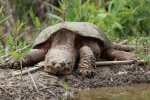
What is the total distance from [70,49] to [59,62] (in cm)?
53

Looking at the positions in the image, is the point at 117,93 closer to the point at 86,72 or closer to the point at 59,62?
the point at 86,72

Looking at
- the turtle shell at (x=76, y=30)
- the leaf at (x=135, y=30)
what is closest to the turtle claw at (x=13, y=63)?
the turtle shell at (x=76, y=30)

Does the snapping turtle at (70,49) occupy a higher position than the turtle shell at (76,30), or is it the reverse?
the turtle shell at (76,30)

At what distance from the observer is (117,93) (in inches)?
120

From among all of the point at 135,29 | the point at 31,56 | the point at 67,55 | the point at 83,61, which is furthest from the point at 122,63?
the point at 135,29

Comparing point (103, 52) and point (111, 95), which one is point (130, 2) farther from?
point (111, 95)

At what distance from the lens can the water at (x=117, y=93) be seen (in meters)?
2.84

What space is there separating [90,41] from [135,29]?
2.14 m

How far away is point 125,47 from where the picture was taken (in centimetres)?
470

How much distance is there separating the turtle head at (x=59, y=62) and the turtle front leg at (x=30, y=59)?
37 centimetres

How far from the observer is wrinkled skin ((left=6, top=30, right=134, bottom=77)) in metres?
3.36

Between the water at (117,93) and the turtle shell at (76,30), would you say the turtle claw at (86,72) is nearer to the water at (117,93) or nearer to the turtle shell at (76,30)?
the water at (117,93)

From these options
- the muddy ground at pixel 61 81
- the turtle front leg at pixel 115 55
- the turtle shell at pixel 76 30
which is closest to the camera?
the muddy ground at pixel 61 81

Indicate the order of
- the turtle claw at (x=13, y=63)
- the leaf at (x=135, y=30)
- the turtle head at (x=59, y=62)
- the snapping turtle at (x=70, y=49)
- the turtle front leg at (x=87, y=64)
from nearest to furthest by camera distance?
the turtle head at (x=59, y=62), the snapping turtle at (x=70, y=49), the turtle front leg at (x=87, y=64), the turtle claw at (x=13, y=63), the leaf at (x=135, y=30)
